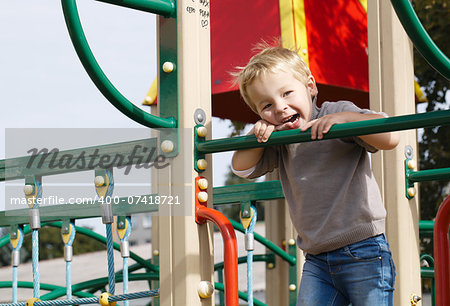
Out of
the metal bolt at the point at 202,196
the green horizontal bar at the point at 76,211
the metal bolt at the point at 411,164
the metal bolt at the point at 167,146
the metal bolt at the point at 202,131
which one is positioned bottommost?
the green horizontal bar at the point at 76,211

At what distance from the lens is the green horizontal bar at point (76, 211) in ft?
6.75

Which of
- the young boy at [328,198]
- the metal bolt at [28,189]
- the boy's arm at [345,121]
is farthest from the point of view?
the metal bolt at [28,189]

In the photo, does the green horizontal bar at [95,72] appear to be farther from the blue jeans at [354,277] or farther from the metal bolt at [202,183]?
the blue jeans at [354,277]

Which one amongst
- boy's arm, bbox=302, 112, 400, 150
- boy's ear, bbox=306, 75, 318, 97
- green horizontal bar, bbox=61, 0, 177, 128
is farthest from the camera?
boy's ear, bbox=306, 75, 318, 97

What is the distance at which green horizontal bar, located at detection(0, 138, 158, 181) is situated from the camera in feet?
6.61

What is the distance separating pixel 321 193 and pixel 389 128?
1.41 ft

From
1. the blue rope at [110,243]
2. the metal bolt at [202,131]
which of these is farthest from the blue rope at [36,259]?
the metal bolt at [202,131]

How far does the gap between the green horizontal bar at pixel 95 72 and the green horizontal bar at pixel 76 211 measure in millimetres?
281

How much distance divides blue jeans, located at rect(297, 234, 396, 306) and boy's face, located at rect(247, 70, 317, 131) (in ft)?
1.32

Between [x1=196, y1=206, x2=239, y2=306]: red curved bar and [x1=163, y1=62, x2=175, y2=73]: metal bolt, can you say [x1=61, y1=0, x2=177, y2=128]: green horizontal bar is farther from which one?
[x1=196, y1=206, x2=239, y2=306]: red curved bar

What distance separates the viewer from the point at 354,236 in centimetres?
190

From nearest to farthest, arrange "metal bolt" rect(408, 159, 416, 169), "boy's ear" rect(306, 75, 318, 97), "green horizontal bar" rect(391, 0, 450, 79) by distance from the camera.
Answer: "green horizontal bar" rect(391, 0, 450, 79) → "boy's ear" rect(306, 75, 318, 97) → "metal bolt" rect(408, 159, 416, 169)

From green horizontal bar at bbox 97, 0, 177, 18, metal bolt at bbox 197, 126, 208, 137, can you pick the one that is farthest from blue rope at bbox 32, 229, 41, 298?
green horizontal bar at bbox 97, 0, 177, 18

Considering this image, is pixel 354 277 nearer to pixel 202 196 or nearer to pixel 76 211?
pixel 202 196
